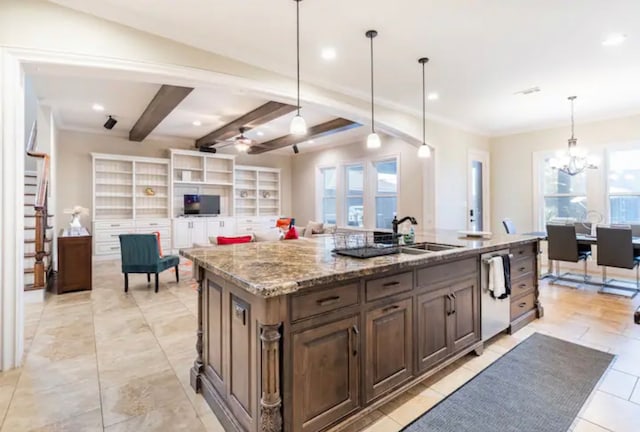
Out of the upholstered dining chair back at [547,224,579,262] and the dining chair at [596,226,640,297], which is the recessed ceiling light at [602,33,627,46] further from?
the upholstered dining chair back at [547,224,579,262]

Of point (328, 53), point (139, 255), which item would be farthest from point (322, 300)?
point (139, 255)

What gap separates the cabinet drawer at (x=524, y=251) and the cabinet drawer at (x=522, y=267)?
6 cm

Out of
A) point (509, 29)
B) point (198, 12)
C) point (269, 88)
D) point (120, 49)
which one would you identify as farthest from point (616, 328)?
point (120, 49)

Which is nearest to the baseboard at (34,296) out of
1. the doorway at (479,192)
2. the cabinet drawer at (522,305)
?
the cabinet drawer at (522,305)

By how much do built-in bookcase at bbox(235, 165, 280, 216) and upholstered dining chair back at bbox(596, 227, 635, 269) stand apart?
305 inches

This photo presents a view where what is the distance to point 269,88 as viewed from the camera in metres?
3.71

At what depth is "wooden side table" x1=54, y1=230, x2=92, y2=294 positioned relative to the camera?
4531 mm

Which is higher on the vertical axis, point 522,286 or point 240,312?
point 240,312

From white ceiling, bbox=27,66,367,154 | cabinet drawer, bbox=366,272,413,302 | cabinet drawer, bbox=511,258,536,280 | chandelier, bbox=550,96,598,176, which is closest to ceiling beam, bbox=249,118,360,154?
white ceiling, bbox=27,66,367,154

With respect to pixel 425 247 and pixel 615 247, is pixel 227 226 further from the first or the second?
pixel 615 247

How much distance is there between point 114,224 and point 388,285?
750 cm

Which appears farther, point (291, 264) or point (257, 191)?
point (257, 191)

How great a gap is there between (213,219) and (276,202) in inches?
86.0

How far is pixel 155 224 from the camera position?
7891 millimetres
